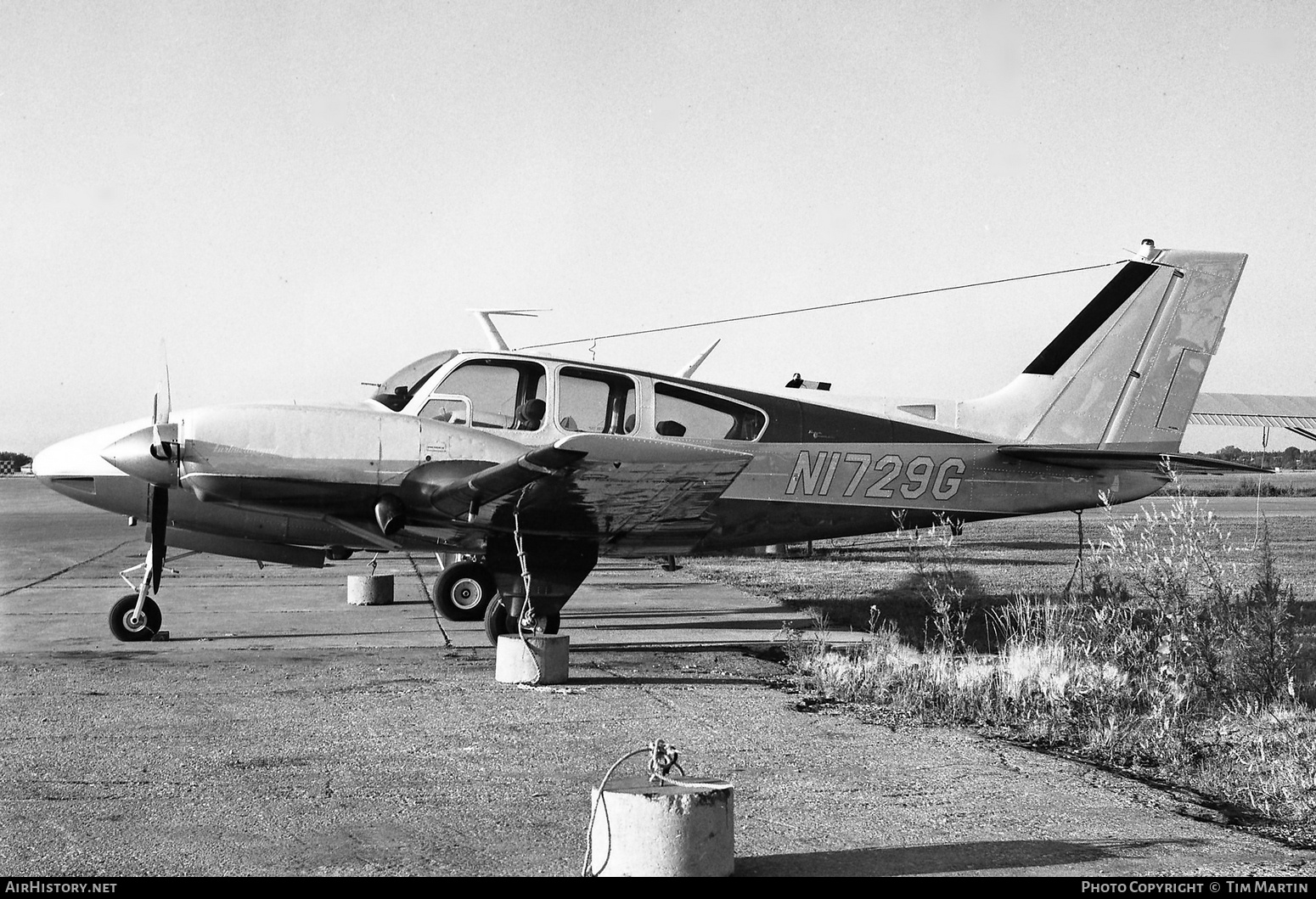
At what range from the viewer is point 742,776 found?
566 centimetres

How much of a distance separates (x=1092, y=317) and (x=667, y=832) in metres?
10.6

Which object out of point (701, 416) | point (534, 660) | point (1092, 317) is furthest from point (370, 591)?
point (1092, 317)

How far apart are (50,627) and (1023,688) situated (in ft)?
32.3

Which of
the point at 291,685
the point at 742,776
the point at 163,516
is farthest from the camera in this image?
the point at 163,516

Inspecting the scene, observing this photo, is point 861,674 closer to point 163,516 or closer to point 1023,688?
point 1023,688

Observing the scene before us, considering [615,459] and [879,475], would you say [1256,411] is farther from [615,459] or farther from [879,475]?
[615,459]

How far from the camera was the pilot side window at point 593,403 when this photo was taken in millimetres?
10828

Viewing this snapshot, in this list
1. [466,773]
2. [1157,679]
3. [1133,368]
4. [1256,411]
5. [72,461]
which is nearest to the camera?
[466,773]

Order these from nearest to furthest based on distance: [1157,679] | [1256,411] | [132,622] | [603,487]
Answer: [1157,679] < [603,487] < [132,622] < [1256,411]

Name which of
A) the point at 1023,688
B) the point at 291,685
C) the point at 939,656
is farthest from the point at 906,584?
the point at 291,685

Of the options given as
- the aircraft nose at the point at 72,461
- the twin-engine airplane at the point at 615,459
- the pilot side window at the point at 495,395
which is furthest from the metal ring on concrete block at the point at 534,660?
the aircraft nose at the point at 72,461

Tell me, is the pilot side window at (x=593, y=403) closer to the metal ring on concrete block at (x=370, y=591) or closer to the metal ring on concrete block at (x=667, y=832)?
the metal ring on concrete block at (x=370, y=591)

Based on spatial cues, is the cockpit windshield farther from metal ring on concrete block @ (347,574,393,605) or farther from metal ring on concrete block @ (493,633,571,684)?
metal ring on concrete block @ (347,574,393,605)

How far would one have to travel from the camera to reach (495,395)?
10.8m
